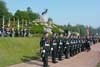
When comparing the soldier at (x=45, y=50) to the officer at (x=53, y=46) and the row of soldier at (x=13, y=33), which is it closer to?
the officer at (x=53, y=46)

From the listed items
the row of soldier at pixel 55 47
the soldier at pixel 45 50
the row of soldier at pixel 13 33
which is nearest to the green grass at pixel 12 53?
the row of soldier at pixel 55 47

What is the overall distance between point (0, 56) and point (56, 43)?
3728mm

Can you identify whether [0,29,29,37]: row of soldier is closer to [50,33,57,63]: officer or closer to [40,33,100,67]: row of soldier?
[40,33,100,67]: row of soldier

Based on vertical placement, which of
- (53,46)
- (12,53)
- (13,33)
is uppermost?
(13,33)

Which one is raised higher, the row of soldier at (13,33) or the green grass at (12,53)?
the row of soldier at (13,33)

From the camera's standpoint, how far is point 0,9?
136250 mm

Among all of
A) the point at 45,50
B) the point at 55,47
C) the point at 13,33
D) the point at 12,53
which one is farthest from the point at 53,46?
the point at 13,33

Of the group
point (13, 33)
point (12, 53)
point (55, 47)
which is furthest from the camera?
point (13, 33)

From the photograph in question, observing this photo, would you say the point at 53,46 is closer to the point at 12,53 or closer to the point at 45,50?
the point at 45,50

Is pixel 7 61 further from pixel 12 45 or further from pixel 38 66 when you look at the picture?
pixel 12 45

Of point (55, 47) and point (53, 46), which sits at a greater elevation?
point (53, 46)

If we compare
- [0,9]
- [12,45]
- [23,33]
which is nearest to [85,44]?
[23,33]

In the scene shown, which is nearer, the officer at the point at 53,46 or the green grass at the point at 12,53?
the green grass at the point at 12,53

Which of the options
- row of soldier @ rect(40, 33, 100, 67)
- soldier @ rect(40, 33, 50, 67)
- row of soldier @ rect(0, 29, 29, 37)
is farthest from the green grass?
row of soldier @ rect(0, 29, 29, 37)
